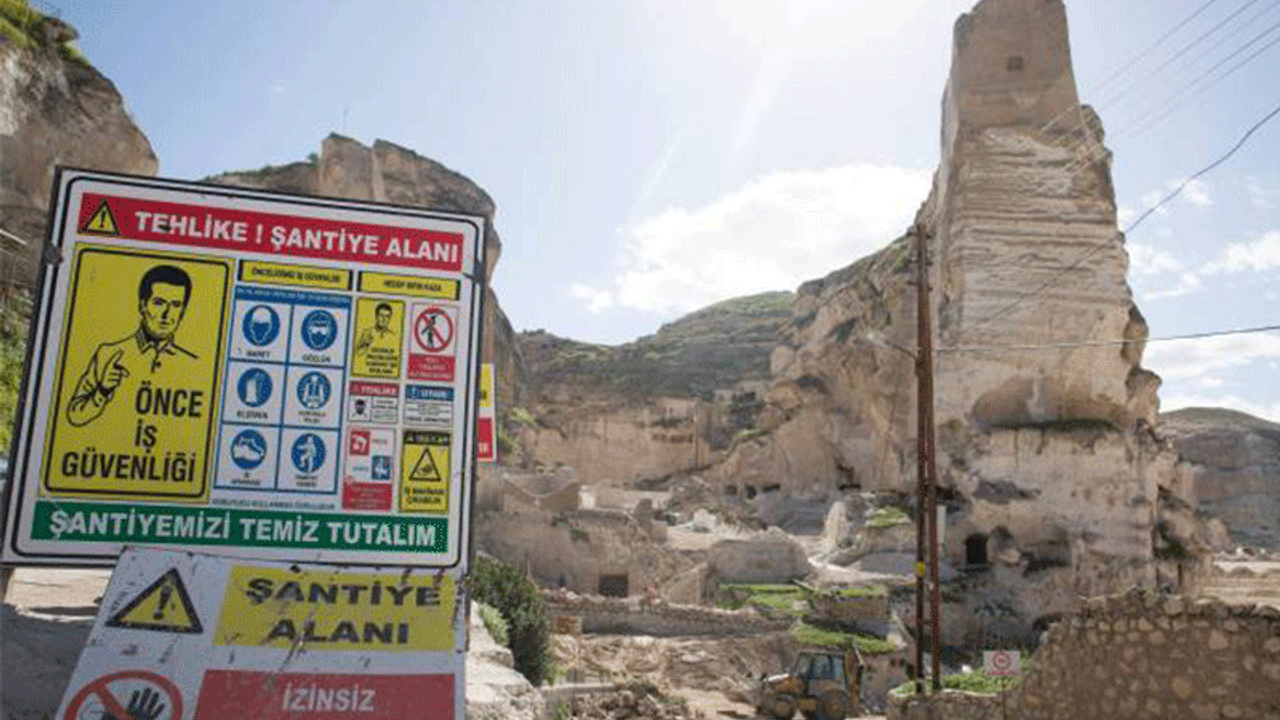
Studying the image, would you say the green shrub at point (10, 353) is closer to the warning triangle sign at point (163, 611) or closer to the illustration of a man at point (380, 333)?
the illustration of a man at point (380, 333)

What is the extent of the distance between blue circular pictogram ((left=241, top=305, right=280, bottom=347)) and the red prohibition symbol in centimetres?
68

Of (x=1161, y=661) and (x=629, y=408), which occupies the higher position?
(x=629, y=408)

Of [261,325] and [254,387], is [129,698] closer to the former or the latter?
[254,387]

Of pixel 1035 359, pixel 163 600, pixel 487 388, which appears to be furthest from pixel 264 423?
pixel 1035 359

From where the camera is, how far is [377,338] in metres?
4.70

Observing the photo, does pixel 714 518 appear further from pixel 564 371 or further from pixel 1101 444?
pixel 564 371

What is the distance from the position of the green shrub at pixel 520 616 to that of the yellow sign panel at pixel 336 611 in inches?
311

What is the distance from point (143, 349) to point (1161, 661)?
282 inches

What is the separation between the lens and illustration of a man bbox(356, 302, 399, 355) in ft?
15.4

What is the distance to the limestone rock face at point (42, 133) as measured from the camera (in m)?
21.9

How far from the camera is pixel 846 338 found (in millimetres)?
48281

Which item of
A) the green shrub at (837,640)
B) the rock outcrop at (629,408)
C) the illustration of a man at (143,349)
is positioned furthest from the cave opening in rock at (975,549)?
the illustration of a man at (143,349)

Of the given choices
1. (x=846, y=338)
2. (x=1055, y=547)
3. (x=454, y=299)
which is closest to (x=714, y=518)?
(x=1055, y=547)

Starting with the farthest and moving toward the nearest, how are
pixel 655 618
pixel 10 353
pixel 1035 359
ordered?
pixel 1035 359 → pixel 655 618 → pixel 10 353
